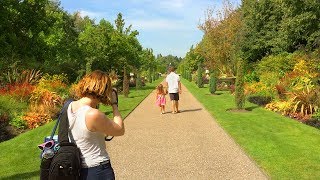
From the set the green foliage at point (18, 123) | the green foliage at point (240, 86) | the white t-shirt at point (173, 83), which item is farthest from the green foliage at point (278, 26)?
the green foliage at point (18, 123)

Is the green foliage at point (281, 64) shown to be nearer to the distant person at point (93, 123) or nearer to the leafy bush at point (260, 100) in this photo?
the leafy bush at point (260, 100)

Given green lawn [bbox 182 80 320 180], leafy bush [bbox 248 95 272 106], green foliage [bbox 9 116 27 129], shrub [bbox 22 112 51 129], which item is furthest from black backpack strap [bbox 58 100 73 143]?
leafy bush [bbox 248 95 272 106]

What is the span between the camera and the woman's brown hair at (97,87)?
3387mm

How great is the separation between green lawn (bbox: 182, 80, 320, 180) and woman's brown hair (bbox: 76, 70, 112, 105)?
453 centimetres

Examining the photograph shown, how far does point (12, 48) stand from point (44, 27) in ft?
10.7

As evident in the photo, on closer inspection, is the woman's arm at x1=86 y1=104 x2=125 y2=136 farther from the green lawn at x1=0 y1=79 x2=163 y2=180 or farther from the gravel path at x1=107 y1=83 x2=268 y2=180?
the green lawn at x1=0 y1=79 x2=163 y2=180

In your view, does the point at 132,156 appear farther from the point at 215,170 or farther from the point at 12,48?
the point at 12,48

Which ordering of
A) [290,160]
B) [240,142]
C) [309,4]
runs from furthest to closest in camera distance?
[309,4] → [240,142] → [290,160]

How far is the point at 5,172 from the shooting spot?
24.5 feet

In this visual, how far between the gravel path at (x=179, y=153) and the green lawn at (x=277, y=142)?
32 centimetres

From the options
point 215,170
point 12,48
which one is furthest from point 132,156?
point 12,48

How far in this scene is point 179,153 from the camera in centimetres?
903

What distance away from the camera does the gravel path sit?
7.33 m

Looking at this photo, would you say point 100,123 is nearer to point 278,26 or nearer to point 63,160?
point 63,160
